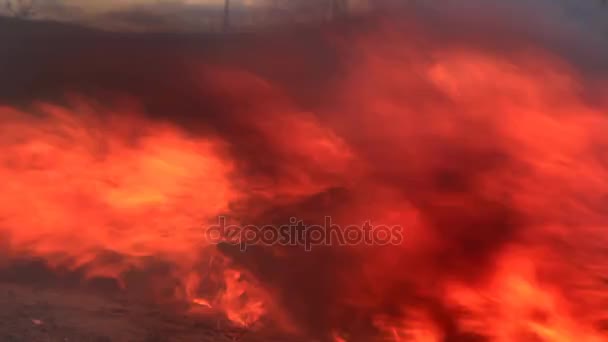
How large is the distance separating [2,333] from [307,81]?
138cm

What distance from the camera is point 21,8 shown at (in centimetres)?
204

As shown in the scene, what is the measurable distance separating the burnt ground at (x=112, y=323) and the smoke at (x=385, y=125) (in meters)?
0.21

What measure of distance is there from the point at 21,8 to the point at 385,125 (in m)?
1.49

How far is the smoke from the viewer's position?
1.70 meters

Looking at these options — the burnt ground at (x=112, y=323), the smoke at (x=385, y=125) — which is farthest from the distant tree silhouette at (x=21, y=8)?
the burnt ground at (x=112, y=323)

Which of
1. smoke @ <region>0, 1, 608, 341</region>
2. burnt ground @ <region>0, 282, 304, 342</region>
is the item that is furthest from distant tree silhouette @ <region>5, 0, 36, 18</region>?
burnt ground @ <region>0, 282, 304, 342</region>

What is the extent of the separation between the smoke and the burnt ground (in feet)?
0.70

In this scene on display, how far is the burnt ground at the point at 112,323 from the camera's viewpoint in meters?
1.73

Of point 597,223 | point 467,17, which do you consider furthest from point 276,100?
point 597,223

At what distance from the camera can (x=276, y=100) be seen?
1.86 m
